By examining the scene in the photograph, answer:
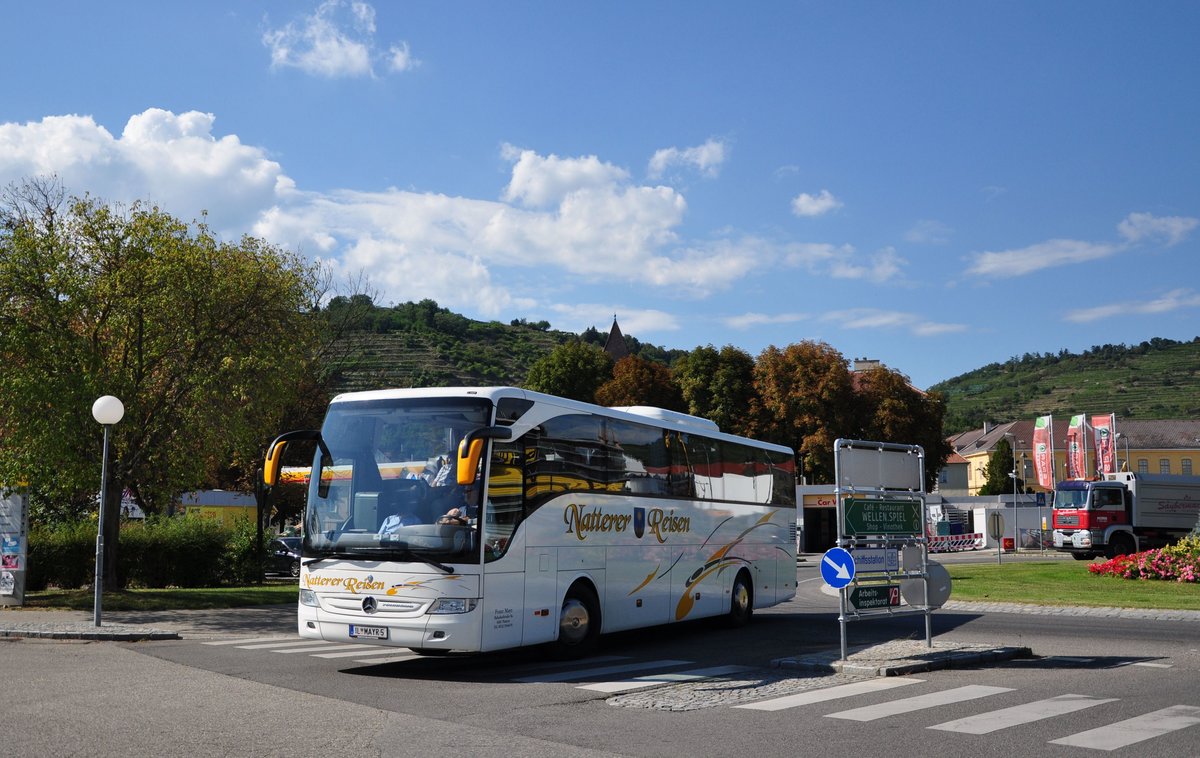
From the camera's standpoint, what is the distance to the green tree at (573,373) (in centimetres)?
7150

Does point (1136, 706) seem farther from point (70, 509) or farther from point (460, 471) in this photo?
point (70, 509)

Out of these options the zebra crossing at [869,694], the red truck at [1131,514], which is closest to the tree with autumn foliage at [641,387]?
the red truck at [1131,514]

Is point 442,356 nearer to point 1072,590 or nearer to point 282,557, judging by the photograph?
point 282,557

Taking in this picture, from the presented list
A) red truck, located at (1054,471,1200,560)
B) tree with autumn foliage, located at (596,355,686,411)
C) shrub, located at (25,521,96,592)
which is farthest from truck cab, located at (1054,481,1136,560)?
shrub, located at (25,521,96,592)

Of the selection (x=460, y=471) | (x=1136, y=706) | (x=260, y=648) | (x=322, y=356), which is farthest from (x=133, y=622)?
(x=322, y=356)

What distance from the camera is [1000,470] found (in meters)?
97.8

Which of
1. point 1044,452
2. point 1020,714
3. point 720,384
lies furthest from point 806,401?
point 1020,714

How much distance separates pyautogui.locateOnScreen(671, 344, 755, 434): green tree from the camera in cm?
6259

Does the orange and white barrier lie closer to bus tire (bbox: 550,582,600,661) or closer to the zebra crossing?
bus tire (bbox: 550,582,600,661)

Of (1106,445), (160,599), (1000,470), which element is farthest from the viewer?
(1000,470)

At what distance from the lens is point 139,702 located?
9.57 metres

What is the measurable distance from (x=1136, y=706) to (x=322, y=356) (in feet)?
121

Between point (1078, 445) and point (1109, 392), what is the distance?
126 m

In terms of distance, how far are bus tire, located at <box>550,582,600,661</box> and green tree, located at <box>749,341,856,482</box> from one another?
4449cm
